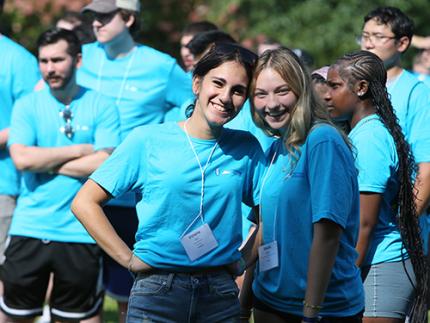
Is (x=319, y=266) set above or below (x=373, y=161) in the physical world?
below

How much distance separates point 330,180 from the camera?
4.39m

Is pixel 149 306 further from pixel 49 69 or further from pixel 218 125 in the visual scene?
pixel 49 69

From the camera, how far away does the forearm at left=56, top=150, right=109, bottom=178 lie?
6734 millimetres

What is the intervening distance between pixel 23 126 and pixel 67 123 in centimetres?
28

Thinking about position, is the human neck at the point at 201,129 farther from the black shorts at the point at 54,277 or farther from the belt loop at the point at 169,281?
the black shorts at the point at 54,277

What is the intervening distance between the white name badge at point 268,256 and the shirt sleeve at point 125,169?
0.62 metres

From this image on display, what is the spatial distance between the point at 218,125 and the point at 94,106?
235 cm

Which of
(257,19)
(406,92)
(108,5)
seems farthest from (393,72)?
(257,19)

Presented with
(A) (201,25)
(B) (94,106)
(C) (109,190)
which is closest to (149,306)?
(C) (109,190)

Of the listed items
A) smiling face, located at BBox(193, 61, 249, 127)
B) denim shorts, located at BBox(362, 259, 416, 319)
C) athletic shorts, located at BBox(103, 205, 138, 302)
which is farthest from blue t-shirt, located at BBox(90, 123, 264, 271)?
athletic shorts, located at BBox(103, 205, 138, 302)

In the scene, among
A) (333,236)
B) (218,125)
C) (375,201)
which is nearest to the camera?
(333,236)

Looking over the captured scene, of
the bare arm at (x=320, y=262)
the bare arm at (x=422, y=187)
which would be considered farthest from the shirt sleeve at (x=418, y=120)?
the bare arm at (x=320, y=262)

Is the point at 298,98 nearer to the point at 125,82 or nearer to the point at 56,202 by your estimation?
the point at 56,202

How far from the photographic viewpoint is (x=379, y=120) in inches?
203
